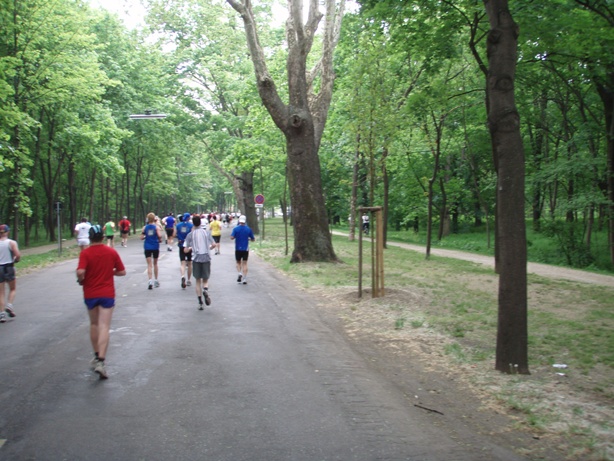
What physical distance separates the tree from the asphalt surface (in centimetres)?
838

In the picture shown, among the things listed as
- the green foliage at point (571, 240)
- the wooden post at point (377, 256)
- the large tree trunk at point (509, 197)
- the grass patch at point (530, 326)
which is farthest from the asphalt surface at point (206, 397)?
the green foliage at point (571, 240)

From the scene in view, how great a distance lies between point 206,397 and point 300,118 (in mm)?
13270

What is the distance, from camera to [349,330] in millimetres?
9320

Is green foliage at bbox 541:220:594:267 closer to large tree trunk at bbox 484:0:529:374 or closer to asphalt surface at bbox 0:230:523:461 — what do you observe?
asphalt surface at bbox 0:230:523:461

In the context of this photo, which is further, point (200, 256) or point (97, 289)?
point (200, 256)

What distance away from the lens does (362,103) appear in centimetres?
1614

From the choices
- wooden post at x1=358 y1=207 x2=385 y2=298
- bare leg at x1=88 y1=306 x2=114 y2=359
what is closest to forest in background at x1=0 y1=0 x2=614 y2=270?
wooden post at x1=358 y1=207 x2=385 y2=298

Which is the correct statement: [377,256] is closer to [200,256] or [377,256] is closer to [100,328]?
[200,256]

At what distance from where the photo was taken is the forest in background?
13.5 m

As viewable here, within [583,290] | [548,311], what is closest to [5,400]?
[548,311]

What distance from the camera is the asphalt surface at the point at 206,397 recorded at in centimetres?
444

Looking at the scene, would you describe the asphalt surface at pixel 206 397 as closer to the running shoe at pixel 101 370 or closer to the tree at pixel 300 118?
the running shoe at pixel 101 370

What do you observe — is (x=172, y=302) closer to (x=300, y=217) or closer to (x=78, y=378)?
(x=78, y=378)

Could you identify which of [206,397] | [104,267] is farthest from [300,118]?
[206,397]
